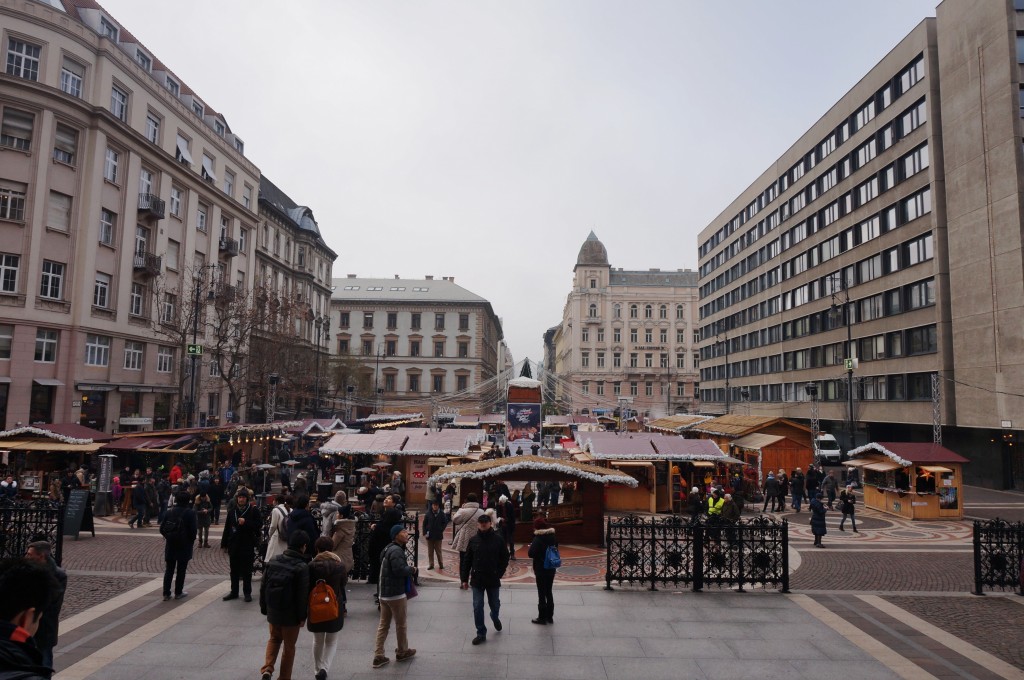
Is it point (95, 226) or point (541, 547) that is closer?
point (541, 547)

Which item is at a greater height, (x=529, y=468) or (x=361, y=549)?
(x=529, y=468)

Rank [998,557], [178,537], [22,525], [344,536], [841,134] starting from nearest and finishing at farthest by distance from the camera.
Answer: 1. [344,536]
2. [178,537]
3. [998,557]
4. [22,525]
5. [841,134]

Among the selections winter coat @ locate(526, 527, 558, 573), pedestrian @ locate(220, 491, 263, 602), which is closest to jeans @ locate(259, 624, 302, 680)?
winter coat @ locate(526, 527, 558, 573)

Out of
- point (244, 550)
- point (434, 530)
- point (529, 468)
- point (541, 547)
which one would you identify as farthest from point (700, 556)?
point (244, 550)

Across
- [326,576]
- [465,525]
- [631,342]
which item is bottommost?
[465,525]

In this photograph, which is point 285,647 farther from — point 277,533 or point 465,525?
point 465,525

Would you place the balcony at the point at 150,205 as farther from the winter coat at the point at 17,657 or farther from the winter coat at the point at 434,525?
the winter coat at the point at 17,657

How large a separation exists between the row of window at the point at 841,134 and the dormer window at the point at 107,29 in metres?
48.1

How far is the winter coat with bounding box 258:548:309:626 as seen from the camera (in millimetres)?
6953

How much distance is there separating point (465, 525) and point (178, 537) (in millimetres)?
5125

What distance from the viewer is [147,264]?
3709 cm

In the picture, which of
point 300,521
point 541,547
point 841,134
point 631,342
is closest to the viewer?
point 541,547

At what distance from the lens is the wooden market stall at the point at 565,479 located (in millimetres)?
17125

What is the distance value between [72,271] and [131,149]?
834 centimetres
